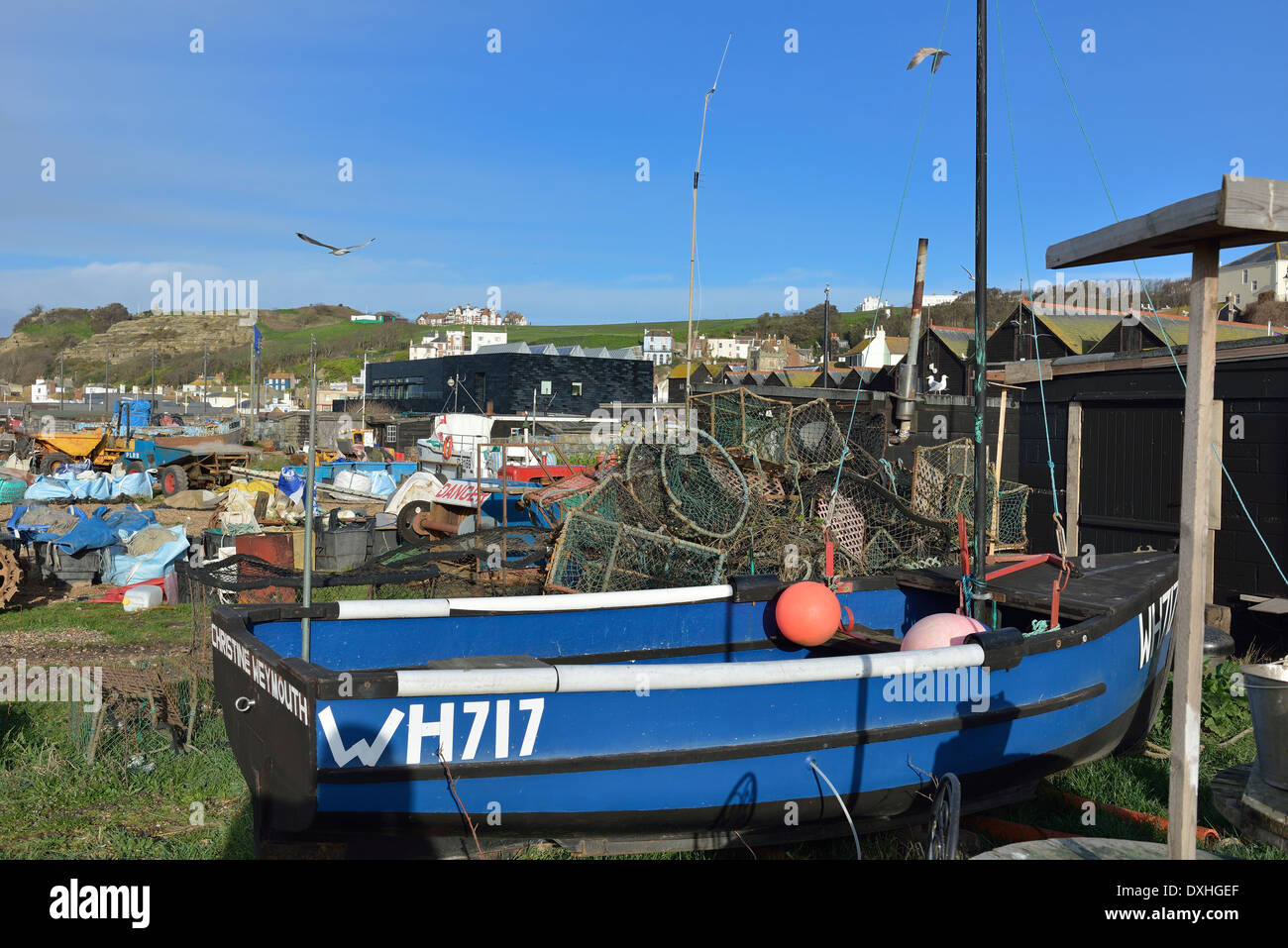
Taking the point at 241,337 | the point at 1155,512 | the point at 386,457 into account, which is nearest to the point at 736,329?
the point at 241,337

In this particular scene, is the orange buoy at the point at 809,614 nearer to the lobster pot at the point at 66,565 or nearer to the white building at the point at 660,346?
the lobster pot at the point at 66,565

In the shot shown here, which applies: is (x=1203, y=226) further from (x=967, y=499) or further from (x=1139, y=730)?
(x=967, y=499)

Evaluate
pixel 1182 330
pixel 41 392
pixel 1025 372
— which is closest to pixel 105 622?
pixel 1025 372

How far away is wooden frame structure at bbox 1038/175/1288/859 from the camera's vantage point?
9.22 ft

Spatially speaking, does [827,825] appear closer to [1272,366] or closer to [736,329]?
[1272,366]

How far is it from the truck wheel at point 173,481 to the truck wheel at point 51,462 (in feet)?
14.7

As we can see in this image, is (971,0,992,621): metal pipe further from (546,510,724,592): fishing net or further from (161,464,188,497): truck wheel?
(161,464,188,497): truck wheel

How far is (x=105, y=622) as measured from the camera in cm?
1052

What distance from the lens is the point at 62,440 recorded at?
1184 inches

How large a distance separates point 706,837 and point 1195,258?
11.2ft

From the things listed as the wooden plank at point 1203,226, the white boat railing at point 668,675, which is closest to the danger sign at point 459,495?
the white boat railing at point 668,675

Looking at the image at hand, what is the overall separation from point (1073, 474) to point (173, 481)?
22.4m

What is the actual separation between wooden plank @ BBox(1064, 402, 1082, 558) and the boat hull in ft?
16.5

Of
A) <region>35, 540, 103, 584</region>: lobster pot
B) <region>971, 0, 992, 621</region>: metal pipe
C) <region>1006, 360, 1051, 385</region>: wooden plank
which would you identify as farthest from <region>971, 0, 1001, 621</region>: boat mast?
<region>35, 540, 103, 584</region>: lobster pot
